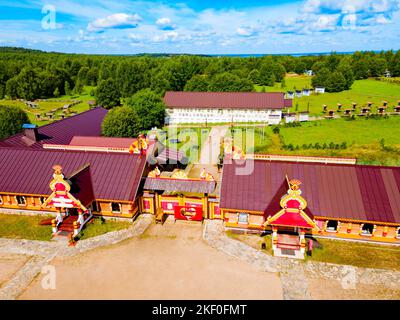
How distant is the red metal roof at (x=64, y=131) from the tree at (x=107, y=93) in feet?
62.8

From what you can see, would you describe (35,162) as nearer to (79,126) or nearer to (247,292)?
(79,126)

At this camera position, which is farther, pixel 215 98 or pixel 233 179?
pixel 215 98

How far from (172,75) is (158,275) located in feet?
236

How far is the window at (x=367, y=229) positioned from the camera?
913 inches

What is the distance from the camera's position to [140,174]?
88.4 feet

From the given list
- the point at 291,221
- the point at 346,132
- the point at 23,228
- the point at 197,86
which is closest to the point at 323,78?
the point at 197,86

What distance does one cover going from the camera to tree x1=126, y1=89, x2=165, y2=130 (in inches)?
2191

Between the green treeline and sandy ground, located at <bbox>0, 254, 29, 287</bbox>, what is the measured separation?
53.8 meters

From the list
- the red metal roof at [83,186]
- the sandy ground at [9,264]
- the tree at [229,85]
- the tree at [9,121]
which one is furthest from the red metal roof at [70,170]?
the tree at [229,85]

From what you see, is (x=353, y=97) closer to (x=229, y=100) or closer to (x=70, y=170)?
(x=229, y=100)
